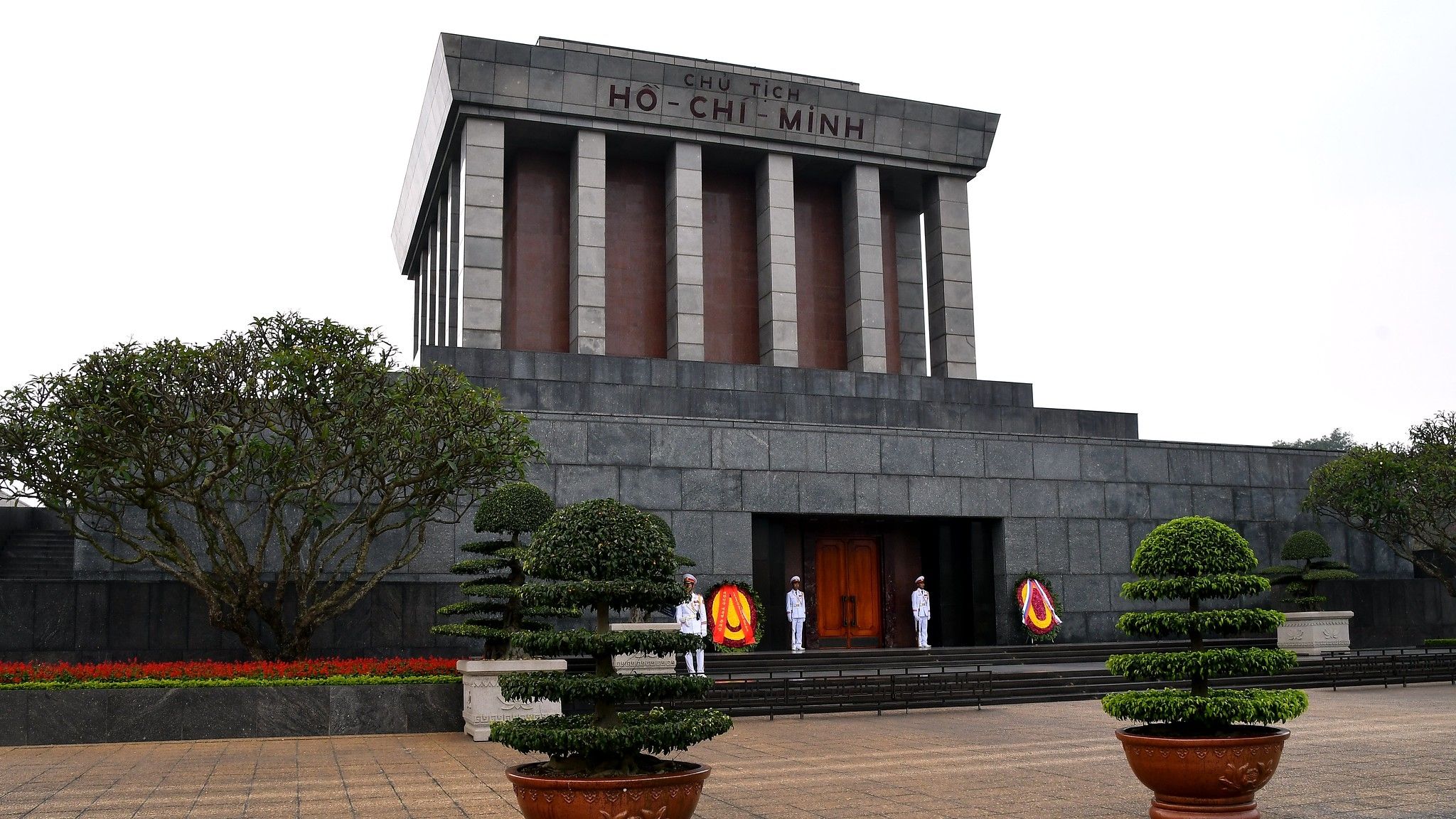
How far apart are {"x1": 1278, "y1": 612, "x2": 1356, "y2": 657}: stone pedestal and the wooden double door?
8.15 metres

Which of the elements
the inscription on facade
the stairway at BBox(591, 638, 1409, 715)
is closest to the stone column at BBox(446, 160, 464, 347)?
the inscription on facade

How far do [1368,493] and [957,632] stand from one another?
933 centimetres

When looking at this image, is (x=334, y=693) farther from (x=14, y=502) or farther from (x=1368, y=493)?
(x=1368, y=493)

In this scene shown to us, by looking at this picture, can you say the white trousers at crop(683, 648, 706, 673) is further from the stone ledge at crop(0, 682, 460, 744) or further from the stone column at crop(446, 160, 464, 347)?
the stone column at crop(446, 160, 464, 347)

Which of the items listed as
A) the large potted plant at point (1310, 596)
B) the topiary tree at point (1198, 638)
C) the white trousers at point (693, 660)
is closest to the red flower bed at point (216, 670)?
the white trousers at point (693, 660)

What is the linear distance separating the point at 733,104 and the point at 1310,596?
17756 mm

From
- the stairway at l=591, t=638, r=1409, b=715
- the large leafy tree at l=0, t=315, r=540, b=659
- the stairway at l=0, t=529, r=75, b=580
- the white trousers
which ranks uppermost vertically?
the large leafy tree at l=0, t=315, r=540, b=659

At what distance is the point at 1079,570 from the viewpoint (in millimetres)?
26125

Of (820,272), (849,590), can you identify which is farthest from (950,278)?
(849,590)

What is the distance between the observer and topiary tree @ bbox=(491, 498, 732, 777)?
327 inches

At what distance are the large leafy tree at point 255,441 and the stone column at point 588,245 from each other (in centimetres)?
1091

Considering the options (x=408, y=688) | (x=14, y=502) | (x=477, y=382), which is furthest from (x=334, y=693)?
(x=14, y=502)

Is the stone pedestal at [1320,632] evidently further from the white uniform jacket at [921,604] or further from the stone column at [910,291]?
the stone column at [910,291]

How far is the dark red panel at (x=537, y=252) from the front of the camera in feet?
102
